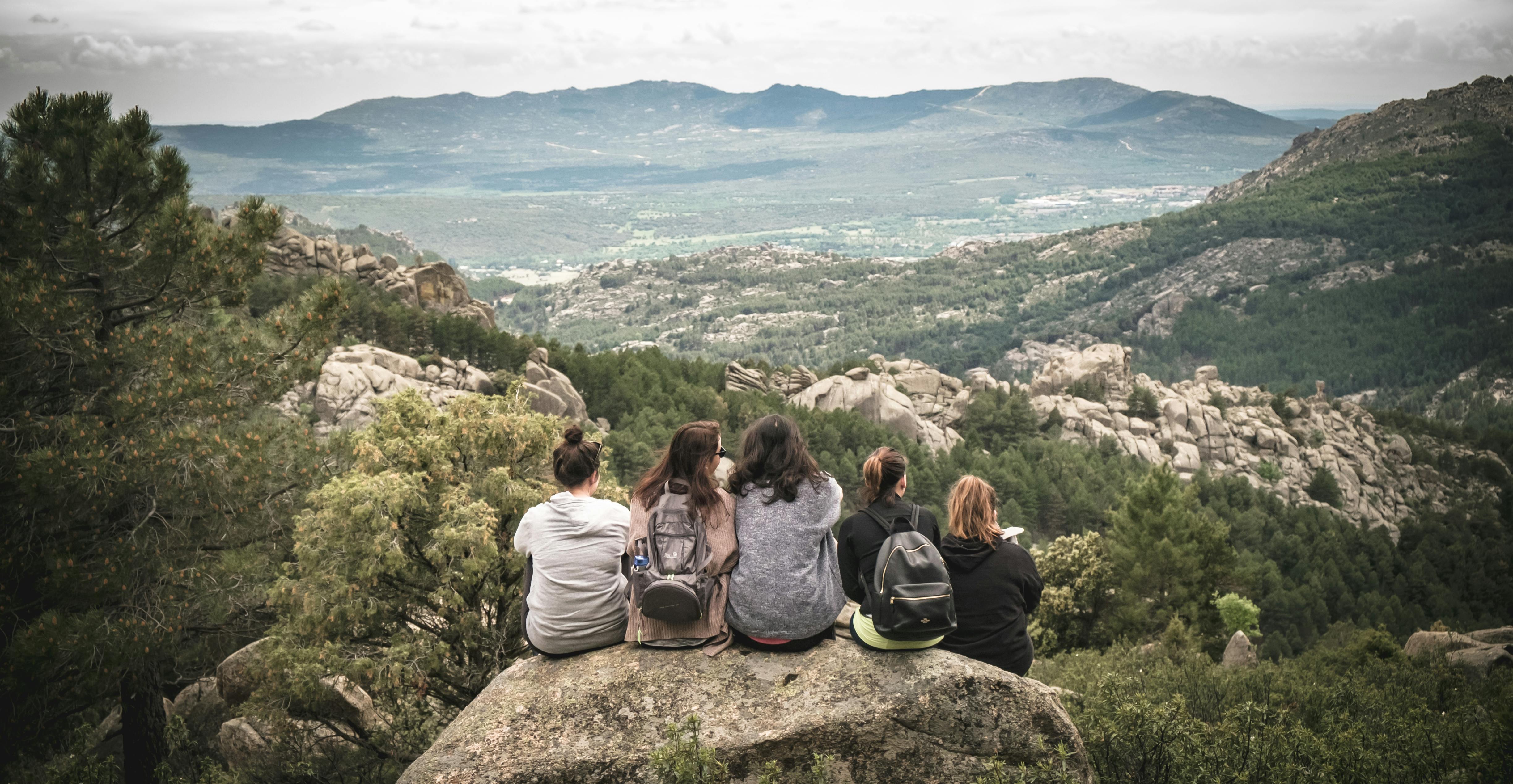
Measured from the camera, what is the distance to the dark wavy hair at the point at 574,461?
24.9 ft

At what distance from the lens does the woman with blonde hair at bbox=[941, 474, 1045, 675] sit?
7.55 m

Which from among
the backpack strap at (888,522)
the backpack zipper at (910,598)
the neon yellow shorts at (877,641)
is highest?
the backpack strap at (888,522)

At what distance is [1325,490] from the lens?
79.7 metres

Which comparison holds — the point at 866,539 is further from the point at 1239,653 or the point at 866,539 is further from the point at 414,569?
the point at 1239,653

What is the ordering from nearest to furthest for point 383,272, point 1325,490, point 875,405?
point 383,272 → point 875,405 → point 1325,490

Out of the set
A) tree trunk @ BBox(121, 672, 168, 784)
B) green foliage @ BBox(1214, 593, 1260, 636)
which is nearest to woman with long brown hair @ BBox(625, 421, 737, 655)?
tree trunk @ BBox(121, 672, 168, 784)

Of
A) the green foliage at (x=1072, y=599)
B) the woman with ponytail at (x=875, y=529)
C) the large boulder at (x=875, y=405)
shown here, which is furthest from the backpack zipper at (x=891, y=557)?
the large boulder at (x=875, y=405)

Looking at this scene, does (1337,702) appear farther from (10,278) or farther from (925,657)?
(10,278)

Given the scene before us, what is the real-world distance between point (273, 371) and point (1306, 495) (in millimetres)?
89862

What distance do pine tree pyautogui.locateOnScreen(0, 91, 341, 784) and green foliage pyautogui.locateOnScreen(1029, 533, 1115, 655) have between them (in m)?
26.3

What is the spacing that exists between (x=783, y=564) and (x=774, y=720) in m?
1.25

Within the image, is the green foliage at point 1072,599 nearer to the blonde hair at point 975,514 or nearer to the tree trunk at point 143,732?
the blonde hair at point 975,514

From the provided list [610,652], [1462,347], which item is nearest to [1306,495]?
[610,652]

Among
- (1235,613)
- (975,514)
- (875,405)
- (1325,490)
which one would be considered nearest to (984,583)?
(975,514)
